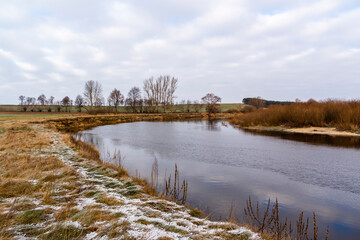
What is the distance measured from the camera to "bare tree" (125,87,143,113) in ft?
238

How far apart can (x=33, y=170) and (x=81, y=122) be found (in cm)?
3002

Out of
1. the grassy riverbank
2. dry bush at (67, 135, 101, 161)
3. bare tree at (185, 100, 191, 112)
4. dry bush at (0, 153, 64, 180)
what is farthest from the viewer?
bare tree at (185, 100, 191, 112)

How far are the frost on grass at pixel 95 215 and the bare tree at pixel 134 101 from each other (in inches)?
2639

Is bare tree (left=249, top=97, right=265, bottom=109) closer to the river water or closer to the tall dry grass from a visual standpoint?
the tall dry grass

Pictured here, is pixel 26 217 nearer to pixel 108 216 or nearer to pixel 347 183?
pixel 108 216

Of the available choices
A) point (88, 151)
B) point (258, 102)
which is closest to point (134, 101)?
point (258, 102)

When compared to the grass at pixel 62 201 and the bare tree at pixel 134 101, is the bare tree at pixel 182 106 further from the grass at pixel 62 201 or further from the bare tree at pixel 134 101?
the grass at pixel 62 201

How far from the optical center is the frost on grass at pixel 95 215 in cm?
351

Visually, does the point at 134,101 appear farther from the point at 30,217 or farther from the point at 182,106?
the point at 30,217

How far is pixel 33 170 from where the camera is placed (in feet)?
22.4

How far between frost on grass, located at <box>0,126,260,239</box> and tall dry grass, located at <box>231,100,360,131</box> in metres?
22.1

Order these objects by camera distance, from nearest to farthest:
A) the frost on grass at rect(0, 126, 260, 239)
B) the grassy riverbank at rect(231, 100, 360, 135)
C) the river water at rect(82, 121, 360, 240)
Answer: the frost on grass at rect(0, 126, 260, 239) → the river water at rect(82, 121, 360, 240) → the grassy riverbank at rect(231, 100, 360, 135)

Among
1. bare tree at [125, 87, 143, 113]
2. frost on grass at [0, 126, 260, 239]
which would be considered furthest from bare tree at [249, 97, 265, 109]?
frost on grass at [0, 126, 260, 239]

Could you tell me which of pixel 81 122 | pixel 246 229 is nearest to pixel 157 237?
pixel 246 229
